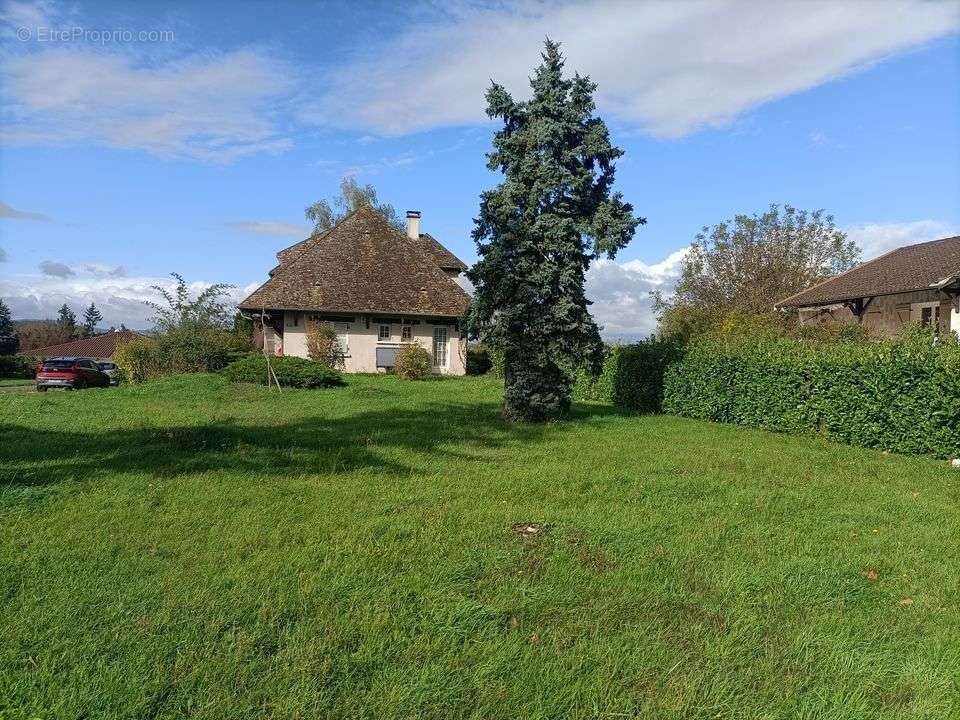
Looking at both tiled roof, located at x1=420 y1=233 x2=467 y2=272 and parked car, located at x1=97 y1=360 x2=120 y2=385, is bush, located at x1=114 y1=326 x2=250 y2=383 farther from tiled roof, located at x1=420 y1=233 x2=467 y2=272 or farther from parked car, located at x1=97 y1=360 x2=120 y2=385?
tiled roof, located at x1=420 y1=233 x2=467 y2=272

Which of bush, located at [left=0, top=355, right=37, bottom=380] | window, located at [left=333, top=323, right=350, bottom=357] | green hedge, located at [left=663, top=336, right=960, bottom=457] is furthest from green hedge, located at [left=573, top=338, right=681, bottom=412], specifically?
bush, located at [left=0, top=355, right=37, bottom=380]

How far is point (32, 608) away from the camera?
4285mm

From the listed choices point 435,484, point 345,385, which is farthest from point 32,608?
point 345,385

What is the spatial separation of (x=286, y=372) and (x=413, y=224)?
1851 cm

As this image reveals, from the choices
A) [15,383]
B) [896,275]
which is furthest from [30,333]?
[896,275]

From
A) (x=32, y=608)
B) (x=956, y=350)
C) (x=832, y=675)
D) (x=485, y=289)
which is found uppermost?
(x=485, y=289)

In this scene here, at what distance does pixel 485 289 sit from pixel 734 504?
872 centimetres

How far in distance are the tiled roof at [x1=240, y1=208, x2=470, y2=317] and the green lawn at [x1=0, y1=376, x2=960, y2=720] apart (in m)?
21.3

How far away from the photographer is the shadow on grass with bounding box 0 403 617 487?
347 inches

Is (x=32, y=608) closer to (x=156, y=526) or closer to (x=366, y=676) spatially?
(x=156, y=526)

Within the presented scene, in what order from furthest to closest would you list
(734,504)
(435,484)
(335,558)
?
(435,484)
(734,504)
(335,558)

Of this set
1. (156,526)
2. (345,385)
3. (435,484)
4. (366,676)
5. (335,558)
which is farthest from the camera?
(345,385)

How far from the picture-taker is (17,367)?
5059cm

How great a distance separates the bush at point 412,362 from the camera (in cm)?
2886
